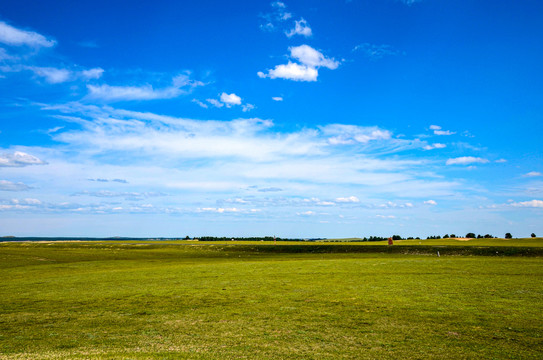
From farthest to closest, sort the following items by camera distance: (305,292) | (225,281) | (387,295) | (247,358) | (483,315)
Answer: (225,281)
(305,292)
(387,295)
(483,315)
(247,358)

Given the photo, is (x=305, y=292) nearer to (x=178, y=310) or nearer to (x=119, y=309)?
(x=178, y=310)

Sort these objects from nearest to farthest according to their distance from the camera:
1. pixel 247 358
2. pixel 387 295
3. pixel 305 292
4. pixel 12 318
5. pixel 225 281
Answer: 1. pixel 247 358
2. pixel 12 318
3. pixel 387 295
4. pixel 305 292
5. pixel 225 281

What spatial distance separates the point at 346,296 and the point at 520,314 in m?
8.78

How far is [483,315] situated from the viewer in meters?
14.6

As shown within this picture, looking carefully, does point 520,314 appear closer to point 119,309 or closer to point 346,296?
point 346,296

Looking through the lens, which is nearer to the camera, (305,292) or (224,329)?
(224,329)

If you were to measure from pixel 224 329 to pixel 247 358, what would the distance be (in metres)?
3.83

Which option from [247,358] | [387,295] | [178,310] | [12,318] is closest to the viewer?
[247,358]

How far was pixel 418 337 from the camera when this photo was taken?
1208 cm

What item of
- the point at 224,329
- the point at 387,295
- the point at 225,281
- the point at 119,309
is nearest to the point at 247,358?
the point at 224,329

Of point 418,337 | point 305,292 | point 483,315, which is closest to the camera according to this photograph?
point 418,337

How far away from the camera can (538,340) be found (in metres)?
11.4

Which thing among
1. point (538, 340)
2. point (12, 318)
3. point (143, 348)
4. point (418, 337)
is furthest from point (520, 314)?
point (12, 318)

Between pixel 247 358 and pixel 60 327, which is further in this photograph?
pixel 60 327
